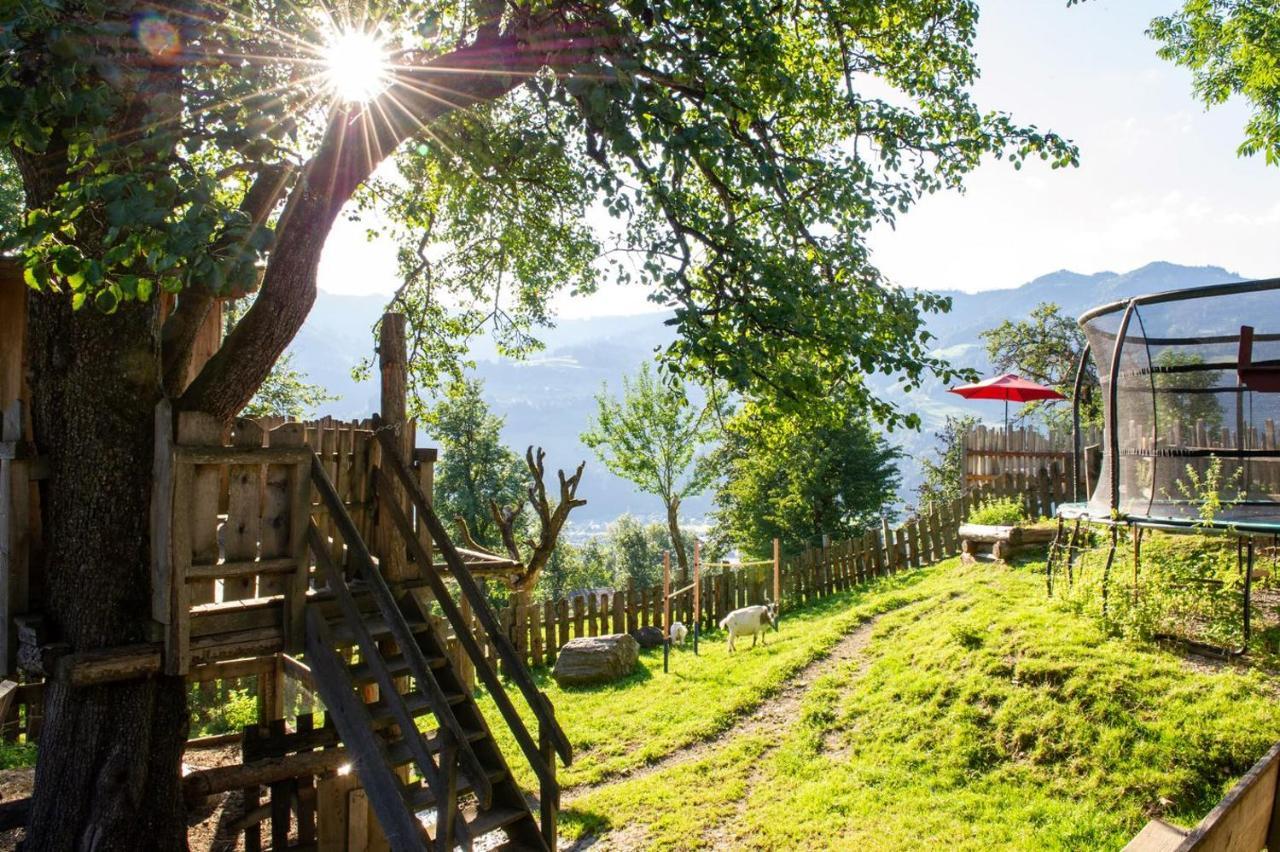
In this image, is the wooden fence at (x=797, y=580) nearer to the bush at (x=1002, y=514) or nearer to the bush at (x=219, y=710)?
the bush at (x=1002, y=514)

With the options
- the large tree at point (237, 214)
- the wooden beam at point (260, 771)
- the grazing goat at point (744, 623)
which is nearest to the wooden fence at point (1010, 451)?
the grazing goat at point (744, 623)

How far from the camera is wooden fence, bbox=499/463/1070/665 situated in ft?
54.9

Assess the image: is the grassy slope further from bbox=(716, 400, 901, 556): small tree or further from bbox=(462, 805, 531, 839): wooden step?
bbox=(716, 400, 901, 556): small tree

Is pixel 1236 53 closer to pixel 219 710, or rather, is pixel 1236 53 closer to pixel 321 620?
pixel 321 620

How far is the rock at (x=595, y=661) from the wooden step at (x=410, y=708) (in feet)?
28.7

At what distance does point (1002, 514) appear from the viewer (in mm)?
15516

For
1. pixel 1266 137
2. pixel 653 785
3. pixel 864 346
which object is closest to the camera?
pixel 864 346

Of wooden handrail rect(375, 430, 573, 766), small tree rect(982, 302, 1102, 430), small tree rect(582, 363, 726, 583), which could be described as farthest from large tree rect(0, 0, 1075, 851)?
small tree rect(982, 302, 1102, 430)

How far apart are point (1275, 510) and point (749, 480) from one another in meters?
29.9

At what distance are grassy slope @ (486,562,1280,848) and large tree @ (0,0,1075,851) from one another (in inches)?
126

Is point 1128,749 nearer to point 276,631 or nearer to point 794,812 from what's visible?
point 794,812

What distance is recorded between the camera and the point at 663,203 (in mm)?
6566

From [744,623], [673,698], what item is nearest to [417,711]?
[673,698]

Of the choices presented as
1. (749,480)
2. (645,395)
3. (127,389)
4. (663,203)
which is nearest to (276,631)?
(127,389)
